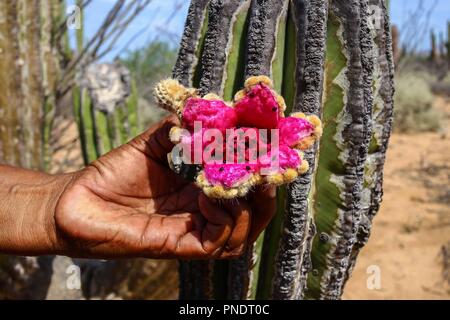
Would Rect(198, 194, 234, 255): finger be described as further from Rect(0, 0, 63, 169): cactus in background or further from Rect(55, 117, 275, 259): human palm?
Rect(0, 0, 63, 169): cactus in background

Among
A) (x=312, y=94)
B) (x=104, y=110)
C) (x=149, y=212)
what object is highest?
(x=312, y=94)

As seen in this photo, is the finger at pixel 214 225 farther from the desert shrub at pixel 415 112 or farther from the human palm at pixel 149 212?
the desert shrub at pixel 415 112

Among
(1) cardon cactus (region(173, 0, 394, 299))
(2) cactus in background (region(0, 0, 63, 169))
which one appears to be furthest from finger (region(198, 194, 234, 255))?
(2) cactus in background (region(0, 0, 63, 169))

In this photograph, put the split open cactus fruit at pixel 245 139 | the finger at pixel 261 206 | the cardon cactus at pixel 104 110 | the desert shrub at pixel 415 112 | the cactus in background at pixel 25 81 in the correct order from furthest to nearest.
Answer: the desert shrub at pixel 415 112
the cardon cactus at pixel 104 110
the cactus in background at pixel 25 81
the finger at pixel 261 206
the split open cactus fruit at pixel 245 139

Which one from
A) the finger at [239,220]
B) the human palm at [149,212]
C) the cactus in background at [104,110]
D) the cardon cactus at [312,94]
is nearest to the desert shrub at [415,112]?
the cactus in background at [104,110]

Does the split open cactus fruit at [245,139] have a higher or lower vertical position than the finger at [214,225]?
higher

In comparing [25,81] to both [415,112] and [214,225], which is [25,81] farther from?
[415,112]

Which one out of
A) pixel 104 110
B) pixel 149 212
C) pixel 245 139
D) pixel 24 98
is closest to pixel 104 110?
pixel 104 110
